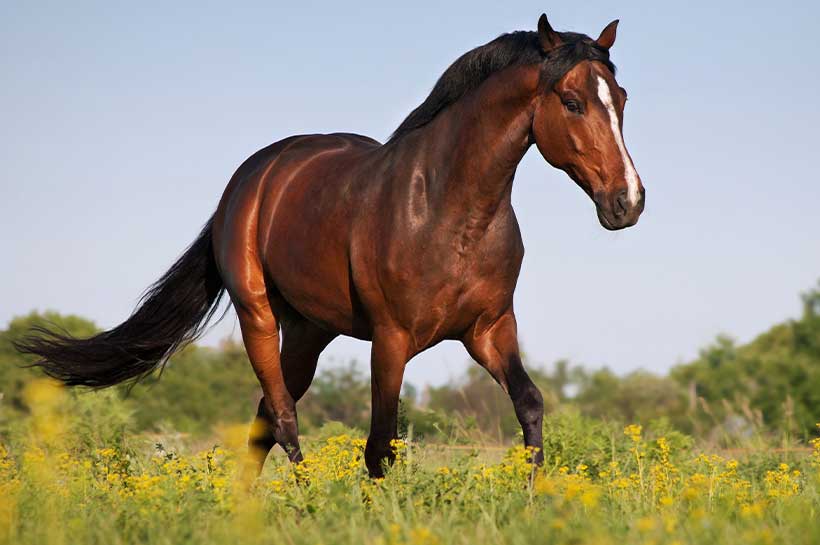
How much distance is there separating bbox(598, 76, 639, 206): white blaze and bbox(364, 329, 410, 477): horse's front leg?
144 cm

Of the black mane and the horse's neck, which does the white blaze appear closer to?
the black mane

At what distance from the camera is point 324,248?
619cm

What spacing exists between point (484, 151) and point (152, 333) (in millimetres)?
3272

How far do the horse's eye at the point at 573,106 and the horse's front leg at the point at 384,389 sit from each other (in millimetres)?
Answer: 1434

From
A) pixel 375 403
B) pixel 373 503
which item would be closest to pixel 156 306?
pixel 375 403

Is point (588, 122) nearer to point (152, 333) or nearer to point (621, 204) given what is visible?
point (621, 204)

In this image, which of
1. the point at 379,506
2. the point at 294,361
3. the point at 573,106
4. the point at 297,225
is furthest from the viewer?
the point at 294,361

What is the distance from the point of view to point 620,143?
502 centimetres

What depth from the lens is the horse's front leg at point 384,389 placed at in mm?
5613

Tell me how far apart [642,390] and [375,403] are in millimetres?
55683

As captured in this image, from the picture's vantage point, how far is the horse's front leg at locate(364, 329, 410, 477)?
5.61m

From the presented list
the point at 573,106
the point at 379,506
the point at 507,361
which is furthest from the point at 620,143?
the point at 379,506

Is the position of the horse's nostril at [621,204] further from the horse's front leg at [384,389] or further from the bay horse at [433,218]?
the horse's front leg at [384,389]

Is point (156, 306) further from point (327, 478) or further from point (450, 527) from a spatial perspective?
point (450, 527)
